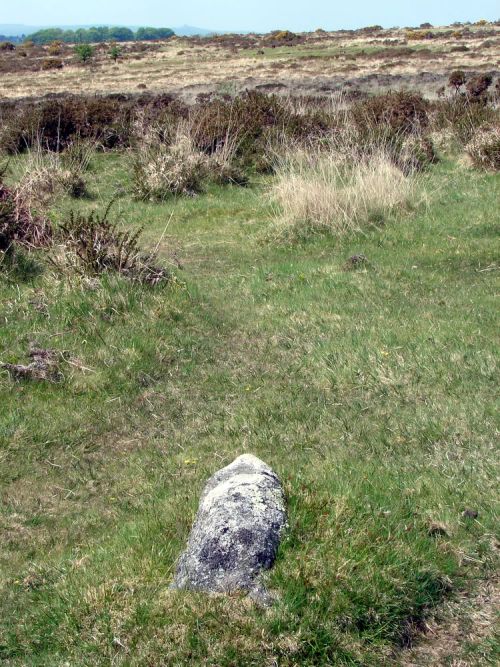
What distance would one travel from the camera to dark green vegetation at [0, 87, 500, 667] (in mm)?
3053

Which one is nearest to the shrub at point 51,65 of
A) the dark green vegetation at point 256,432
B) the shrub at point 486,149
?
the shrub at point 486,149

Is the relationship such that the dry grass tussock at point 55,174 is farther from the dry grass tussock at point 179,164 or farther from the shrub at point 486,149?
the shrub at point 486,149

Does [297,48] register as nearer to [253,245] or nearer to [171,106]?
[171,106]

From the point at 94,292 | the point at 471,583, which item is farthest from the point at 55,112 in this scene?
the point at 471,583

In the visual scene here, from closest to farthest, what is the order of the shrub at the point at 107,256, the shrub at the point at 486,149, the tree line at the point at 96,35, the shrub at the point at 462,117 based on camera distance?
the shrub at the point at 107,256 → the shrub at the point at 486,149 → the shrub at the point at 462,117 → the tree line at the point at 96,35

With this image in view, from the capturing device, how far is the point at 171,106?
17.5 m

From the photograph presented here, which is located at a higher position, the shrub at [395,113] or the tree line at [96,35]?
the tree line at [96,35]

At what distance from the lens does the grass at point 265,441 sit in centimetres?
305

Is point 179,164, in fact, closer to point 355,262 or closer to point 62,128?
point 62,128

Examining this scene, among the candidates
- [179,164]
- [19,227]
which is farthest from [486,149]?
[19,227]

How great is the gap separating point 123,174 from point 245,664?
1132cm

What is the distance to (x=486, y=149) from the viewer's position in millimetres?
12055

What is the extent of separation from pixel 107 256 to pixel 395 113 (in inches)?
394

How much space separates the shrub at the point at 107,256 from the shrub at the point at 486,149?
22.3 ft
